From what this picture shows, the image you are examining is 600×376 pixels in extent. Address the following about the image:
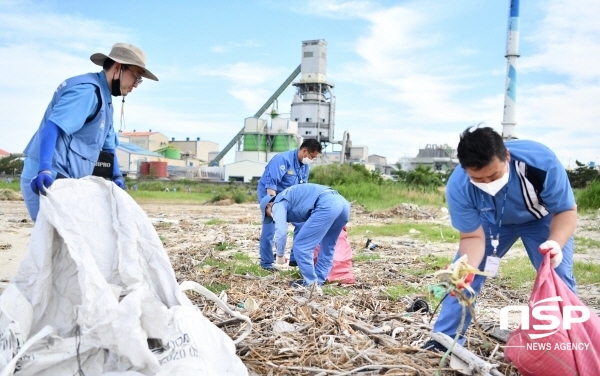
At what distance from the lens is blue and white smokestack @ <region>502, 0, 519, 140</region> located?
3031 cm

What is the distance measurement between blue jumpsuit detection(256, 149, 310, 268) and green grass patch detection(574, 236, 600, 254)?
5.14 m

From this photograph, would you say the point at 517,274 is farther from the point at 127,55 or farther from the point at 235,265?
the point at 127,55

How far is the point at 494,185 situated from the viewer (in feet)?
10.0

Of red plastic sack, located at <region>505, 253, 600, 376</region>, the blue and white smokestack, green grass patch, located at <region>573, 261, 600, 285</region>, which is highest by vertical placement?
the blue and white smokestack

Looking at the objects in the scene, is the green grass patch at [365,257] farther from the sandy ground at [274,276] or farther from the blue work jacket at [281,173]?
the blue work jacket at [281,173]

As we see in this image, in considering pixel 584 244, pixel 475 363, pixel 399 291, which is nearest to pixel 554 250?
pixel 475 363

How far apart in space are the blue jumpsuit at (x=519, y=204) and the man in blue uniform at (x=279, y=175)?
368cm

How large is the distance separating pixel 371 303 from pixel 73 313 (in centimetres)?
268

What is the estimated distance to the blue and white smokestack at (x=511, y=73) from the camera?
99.5ft

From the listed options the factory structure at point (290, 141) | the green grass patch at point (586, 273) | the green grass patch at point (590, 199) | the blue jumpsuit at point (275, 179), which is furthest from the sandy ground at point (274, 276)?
the factory structure at point (290, 141)

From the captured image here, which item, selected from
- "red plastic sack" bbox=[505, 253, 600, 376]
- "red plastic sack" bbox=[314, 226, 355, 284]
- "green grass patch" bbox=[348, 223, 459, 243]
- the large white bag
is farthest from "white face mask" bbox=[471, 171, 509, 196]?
"green grass patch" bbox=[348, 223, 459, 243]

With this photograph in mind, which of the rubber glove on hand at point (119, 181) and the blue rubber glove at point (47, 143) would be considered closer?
the blue rubber glove at point (47, 143)

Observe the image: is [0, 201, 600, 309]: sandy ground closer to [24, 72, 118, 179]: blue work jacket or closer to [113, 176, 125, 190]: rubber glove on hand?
[113, 176, 125, 190]: rubber glove on hand

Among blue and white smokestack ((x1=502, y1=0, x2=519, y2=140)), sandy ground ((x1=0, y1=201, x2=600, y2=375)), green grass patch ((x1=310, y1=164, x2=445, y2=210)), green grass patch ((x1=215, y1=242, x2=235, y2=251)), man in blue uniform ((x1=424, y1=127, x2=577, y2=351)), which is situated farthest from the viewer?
blue and white smokestack ((x1=502, y1=0, x2=519, y2=140))
